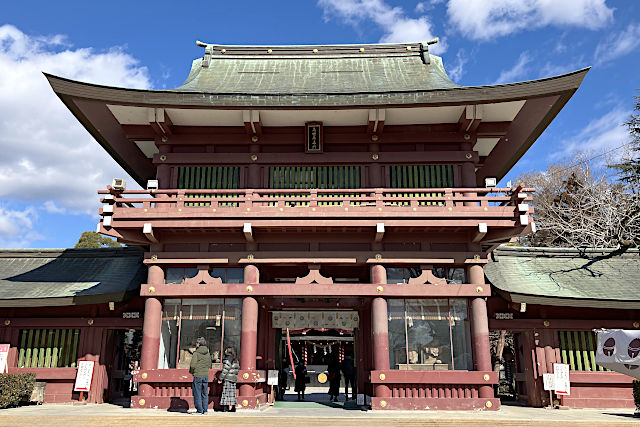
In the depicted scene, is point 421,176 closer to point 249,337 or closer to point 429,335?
point 429,335

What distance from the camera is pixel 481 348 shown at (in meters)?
13.9

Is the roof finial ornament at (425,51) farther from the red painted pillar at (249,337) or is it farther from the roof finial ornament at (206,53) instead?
the red painted pillar at (249,337)

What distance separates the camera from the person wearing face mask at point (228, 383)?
43.0 feet

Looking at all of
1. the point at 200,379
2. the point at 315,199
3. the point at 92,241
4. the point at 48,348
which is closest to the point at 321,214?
the point at 315,199

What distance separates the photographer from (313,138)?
53.0 feet

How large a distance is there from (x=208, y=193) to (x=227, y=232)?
1.31m

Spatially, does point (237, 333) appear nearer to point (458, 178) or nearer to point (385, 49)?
point (458, 178)

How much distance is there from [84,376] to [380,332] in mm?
9515

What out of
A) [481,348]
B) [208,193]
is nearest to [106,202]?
[208,193]

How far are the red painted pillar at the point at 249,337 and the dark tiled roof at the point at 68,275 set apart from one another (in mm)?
4242

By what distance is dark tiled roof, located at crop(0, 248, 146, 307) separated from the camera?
15602 millimetres

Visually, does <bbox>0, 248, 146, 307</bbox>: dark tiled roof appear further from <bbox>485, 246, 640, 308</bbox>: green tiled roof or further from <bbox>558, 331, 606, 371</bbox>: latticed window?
<bbox>558, 331, 606, 371</bbox>: latticed window

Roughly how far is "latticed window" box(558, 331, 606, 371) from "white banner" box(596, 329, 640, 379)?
247cm

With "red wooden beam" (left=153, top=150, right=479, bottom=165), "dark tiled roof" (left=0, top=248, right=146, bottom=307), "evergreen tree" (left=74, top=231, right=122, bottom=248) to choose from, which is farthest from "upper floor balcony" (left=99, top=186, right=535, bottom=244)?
"evergreen tree" (left=74, top=231, right=122, bottom=248)
